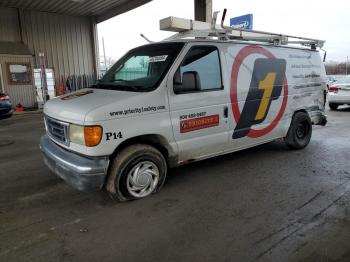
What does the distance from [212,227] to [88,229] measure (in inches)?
53.6

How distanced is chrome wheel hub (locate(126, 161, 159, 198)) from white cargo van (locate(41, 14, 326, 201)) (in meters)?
0.01

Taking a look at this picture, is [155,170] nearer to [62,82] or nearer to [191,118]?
[191,118]

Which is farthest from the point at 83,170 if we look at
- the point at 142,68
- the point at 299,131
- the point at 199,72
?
the point at 299,131

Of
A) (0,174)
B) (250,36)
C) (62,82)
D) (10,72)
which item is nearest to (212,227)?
(250,36)

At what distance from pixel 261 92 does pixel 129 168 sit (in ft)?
8.90

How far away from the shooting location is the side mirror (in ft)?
13.7

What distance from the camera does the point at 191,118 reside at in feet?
14.3

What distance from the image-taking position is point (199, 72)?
443cm

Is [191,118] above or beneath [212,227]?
above

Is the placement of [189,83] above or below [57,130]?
above

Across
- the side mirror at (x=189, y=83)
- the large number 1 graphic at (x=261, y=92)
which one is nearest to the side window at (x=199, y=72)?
the side mirror at (x=189, y=83)

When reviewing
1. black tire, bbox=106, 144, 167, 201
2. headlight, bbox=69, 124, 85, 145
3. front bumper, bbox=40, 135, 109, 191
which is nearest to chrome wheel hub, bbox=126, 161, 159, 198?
black tire, bbox=106, 144, 167, 201

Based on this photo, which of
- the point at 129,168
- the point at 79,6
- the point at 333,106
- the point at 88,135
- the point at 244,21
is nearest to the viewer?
the point at 88,135

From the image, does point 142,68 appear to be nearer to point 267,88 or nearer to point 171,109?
point 171,109
